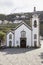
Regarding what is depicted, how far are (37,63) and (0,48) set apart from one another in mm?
24127

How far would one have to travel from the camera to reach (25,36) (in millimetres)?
60531

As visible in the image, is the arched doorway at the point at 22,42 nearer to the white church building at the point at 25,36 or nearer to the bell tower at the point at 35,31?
the white church building at the point at 25,36

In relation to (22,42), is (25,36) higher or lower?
higher

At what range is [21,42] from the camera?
60812 millimetres

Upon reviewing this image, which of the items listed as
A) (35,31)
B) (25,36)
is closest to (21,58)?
(25,36)

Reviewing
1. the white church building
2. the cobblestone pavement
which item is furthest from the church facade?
the cobblestone pavement

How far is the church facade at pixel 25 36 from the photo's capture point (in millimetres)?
59969

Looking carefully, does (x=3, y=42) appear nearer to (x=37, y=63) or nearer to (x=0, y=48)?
(x=0, y=48)

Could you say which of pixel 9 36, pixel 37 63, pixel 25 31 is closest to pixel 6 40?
pixel 9 36

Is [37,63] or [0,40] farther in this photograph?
[0,40]

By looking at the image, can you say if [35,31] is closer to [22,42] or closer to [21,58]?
[22,42]

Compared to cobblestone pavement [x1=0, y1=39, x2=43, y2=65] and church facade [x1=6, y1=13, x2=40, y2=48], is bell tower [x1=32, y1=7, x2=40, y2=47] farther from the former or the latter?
cobblestone pavement [x1=0, y1=39, x2=43, y2=65]

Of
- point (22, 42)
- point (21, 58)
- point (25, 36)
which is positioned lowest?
point (21, 58)

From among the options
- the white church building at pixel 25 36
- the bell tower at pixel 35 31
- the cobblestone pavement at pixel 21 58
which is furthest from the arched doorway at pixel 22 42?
the cobblestone pavement at pixel 21 58
